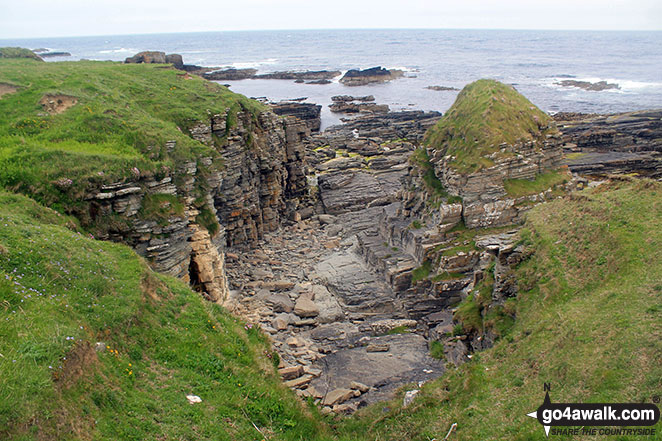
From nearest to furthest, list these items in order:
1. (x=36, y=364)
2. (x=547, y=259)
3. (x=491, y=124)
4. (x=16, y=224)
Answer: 1. (x=36, y=364)
2. (x=16, y=224)
3. (x=547, y=259)
4. (x=491, y=124)

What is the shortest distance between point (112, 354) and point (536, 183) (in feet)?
101

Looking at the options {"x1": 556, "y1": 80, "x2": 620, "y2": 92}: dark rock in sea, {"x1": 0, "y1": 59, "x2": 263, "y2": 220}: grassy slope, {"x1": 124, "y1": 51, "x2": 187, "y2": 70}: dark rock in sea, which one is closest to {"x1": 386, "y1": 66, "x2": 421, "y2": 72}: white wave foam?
{"x1": 556, "y1": 80, "x2": 620, "y2": 92}: dark rock in sea

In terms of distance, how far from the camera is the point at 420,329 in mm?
28328

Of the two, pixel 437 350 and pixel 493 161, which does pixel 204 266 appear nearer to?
pixel 437 350

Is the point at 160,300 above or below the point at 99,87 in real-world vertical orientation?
below

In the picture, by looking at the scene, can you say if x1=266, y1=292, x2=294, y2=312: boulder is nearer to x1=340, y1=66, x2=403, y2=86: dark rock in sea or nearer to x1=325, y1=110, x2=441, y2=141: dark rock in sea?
x1=325, y1=110, x2=441, y2=141: dark rock in sea

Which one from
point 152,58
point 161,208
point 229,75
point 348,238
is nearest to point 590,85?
point 229,75

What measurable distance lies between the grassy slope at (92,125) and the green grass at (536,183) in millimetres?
21533

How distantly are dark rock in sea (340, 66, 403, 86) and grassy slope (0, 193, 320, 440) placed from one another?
383 ft

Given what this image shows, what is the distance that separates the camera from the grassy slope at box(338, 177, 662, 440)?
12953mm

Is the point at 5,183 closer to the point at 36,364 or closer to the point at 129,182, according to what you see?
the point at 129,182

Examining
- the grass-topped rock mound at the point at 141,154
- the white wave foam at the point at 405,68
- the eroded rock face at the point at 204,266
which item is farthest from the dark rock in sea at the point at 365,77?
the eroded rock face at the point at 204,266

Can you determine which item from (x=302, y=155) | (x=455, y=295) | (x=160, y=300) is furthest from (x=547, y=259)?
(x=302, y=155)

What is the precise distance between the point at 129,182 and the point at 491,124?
26.2 meters
